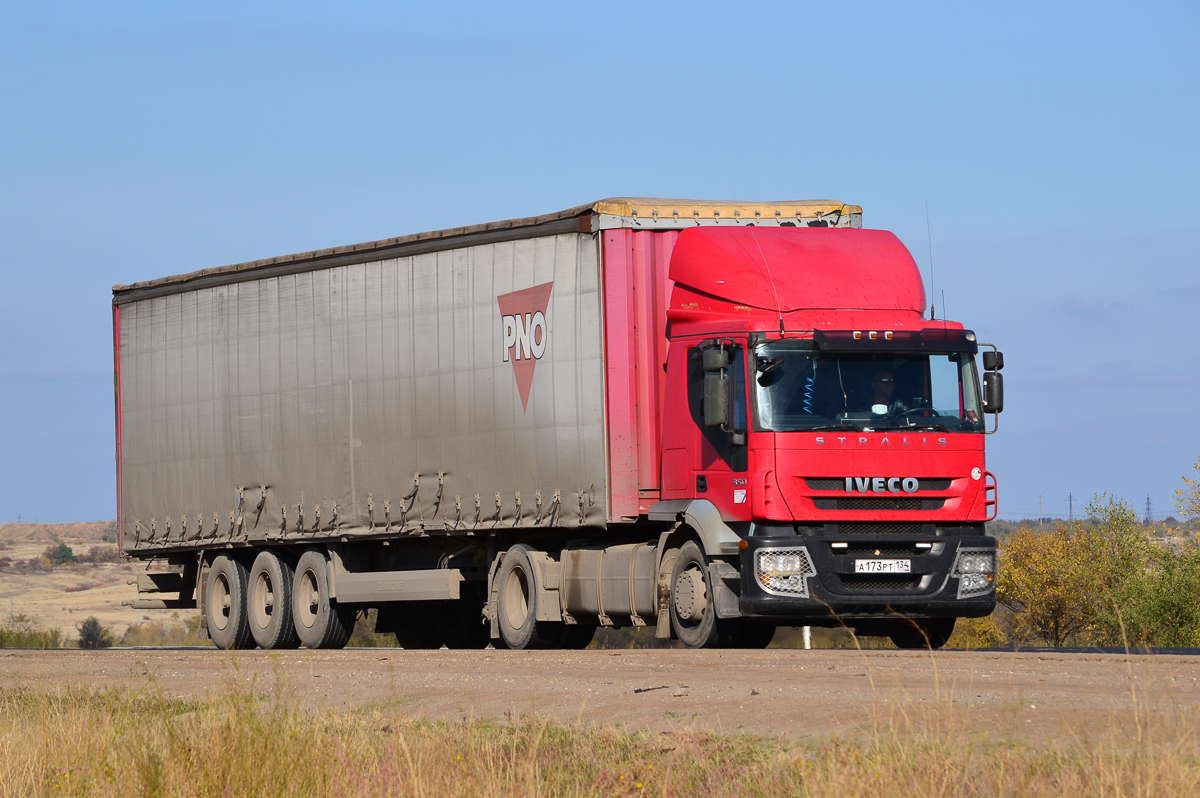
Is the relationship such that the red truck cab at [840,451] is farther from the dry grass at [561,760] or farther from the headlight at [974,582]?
the dry grass at [561,760]

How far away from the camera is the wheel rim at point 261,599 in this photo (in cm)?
2373

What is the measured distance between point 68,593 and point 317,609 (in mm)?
66567

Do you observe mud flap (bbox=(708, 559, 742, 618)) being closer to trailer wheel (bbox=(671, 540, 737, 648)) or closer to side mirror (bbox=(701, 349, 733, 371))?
trailer wheel (bbox=(671, 540, 737, 648))

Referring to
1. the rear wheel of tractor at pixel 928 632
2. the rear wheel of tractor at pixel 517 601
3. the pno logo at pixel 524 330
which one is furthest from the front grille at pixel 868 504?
the rear wheel of tractor at pixel 517 601

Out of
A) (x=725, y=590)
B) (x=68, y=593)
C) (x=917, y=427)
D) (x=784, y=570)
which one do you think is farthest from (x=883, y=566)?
(x=68, y=593)

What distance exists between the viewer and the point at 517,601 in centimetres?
2005

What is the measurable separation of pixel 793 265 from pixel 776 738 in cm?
866

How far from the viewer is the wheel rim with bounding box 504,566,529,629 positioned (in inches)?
784

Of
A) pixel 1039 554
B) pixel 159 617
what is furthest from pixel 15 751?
pixel 159 617

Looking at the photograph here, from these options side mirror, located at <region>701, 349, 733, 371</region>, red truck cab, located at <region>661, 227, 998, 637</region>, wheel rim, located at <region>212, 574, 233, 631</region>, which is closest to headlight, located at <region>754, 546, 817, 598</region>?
red truck cab, located at <region>661, 227, 998, 637</region>

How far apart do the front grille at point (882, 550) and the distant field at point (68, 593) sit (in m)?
40.5

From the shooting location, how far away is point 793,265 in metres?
17.5

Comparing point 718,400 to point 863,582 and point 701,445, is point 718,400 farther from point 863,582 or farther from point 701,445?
point 863,582

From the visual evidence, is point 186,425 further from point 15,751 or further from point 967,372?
point 15,751
